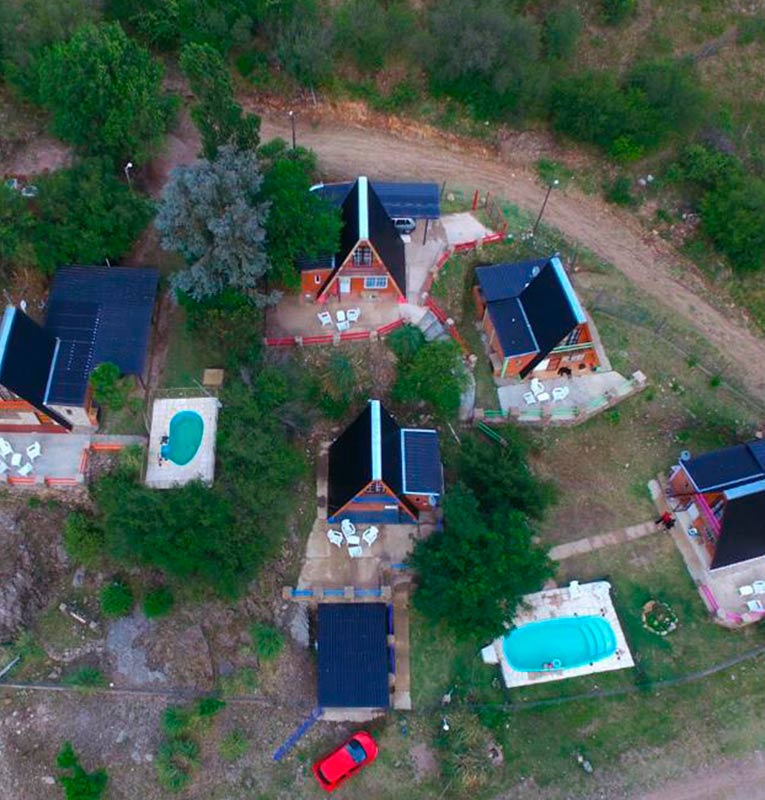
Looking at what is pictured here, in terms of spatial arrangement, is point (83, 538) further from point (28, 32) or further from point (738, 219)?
point (738, 219)

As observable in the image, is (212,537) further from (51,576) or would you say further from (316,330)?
(316,330)

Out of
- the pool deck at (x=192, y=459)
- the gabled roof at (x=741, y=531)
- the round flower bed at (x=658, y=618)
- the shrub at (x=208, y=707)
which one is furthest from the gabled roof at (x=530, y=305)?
the shrub at (x=208, y=707)

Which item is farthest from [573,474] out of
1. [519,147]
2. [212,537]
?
[519,147]

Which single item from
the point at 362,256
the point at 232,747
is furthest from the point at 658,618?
the point at 362,256

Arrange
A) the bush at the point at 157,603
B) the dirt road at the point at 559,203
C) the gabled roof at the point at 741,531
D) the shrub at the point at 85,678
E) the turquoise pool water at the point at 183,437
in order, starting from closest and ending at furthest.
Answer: the shrub at the point at 85,678 → the bush at the point at 157,603 → the turquoise pool water at the point at 183,437 → the gabled roof at the point at 741,531 → the dirt road at the point at 559,203

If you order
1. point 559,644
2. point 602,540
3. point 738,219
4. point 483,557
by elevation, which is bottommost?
point 559,644

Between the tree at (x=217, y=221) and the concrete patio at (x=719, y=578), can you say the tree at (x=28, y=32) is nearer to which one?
the tree at (x=217, y=221)
